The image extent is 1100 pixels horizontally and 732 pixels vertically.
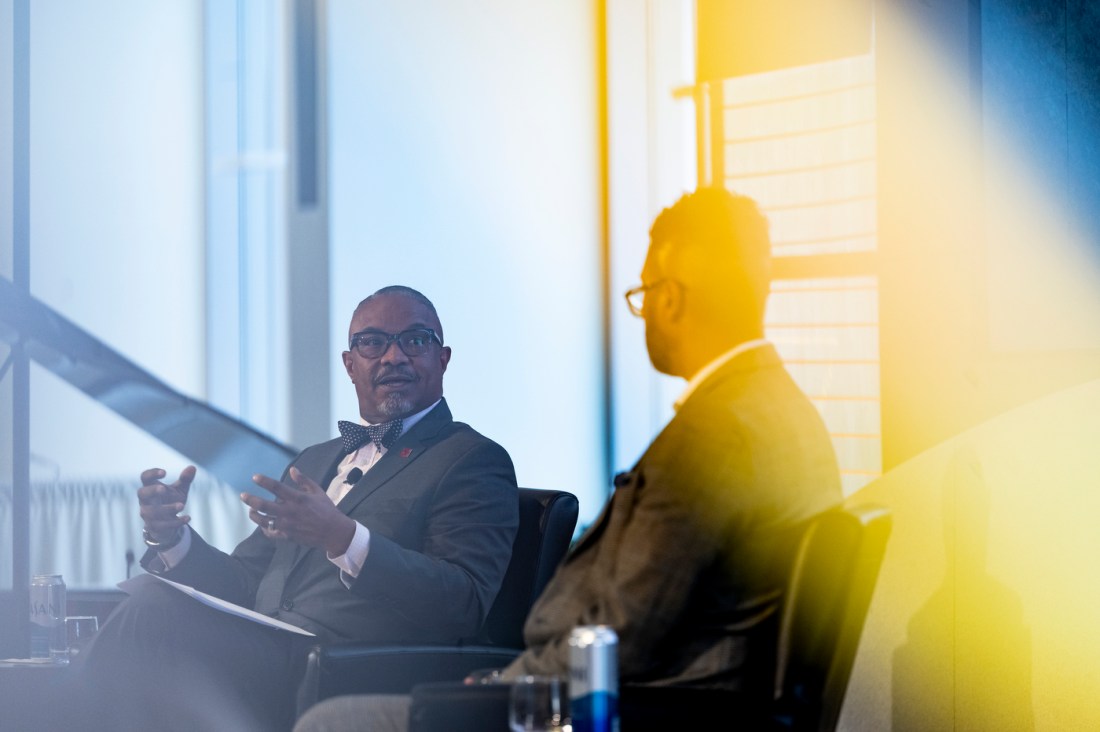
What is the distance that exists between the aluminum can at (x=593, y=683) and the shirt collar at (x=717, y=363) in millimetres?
389

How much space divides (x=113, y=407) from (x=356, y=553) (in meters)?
2.17

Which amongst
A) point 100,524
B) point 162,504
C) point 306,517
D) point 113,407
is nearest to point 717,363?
point 306,517

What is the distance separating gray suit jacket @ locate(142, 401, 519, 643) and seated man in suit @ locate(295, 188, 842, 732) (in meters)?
0.73

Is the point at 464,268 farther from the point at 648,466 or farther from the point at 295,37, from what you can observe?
the point at 648,466

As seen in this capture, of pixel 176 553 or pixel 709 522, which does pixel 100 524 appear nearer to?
pixel 176 553

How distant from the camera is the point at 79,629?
2.86 meters

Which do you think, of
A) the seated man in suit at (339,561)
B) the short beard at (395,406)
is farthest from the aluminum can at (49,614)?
the short beard at (395,406)

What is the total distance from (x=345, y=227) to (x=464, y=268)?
→ 0.50m

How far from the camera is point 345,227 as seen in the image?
4332 millimetres

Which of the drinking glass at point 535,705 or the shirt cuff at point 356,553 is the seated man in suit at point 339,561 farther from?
the drinking glass at point 535,705

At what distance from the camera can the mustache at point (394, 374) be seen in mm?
2912

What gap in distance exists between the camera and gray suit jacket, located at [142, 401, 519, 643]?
247 cm

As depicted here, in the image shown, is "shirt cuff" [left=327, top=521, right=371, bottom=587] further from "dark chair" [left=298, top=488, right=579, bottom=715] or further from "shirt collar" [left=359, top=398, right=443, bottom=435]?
"shirt collar" [left=359, top=398, right=443, bottom=435]

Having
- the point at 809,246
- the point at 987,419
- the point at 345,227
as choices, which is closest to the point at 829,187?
the point at 809,246
